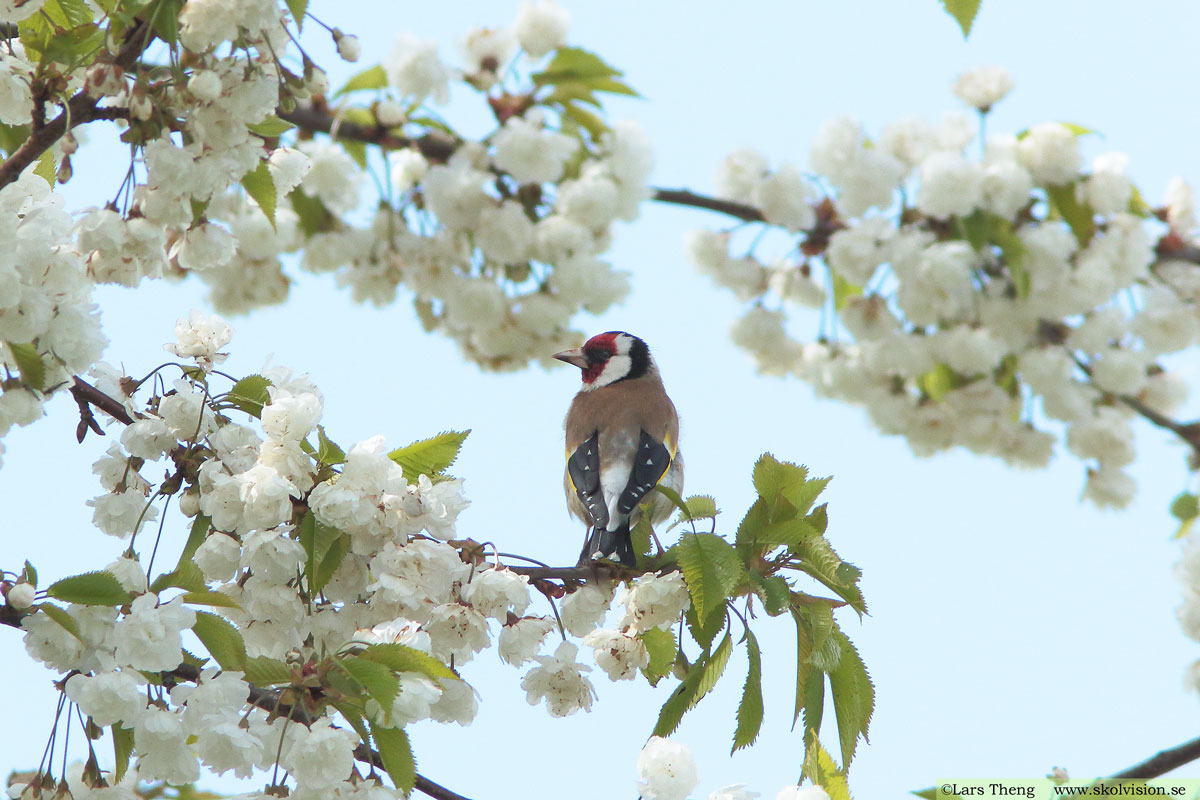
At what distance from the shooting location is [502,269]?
5219mm

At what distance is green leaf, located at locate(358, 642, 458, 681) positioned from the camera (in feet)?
6.12

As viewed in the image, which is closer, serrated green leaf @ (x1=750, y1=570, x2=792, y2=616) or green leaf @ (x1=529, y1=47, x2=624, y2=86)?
serrated green leaf @ (x1=750, y1=570, x2=792, y2=616)

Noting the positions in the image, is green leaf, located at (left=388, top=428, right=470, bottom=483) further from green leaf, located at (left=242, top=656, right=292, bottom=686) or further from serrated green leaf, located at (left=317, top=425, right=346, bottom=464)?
green leaf, located at (left=242, top=656, right=292, bottom=686)

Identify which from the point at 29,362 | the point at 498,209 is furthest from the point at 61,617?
the point at 498,209

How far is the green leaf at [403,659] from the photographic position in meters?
1.86

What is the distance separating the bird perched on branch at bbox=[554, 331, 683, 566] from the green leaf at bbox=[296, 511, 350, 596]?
924 millimetres

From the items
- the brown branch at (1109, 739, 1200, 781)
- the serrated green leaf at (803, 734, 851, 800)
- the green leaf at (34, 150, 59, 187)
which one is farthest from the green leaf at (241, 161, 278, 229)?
the brown branch at (1109, 739, 1200, 781)

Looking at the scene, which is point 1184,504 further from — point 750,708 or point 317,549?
point 317,549

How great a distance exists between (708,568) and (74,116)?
4.01ft

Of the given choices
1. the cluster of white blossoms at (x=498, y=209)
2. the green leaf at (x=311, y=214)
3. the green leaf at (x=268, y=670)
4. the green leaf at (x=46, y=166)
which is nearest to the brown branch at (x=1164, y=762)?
the green leaf at (x=268, y=670)

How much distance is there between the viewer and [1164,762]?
1867mm

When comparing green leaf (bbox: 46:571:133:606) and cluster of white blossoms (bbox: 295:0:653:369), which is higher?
cluster of white blossoms (bbox: 295:0:653:369)

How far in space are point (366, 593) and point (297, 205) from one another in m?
3.39

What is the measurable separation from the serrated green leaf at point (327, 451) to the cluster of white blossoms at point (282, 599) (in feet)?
0.04
